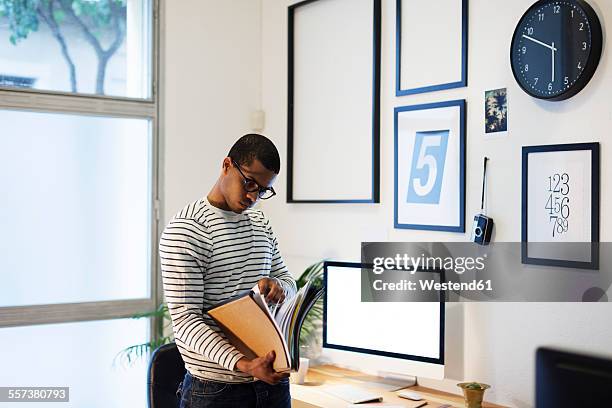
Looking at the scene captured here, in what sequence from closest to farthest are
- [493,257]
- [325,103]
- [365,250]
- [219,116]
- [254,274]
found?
[254,274], [493,257], [365,250], [325,103], [219,116]

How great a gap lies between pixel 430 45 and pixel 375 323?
1.14m

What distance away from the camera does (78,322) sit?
11.2 ft

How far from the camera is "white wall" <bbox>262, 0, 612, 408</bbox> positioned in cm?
238

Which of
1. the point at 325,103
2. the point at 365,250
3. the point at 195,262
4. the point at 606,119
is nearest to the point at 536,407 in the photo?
the point at 195,262

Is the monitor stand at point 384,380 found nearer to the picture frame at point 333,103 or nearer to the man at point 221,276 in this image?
the picture frame at point 333,103

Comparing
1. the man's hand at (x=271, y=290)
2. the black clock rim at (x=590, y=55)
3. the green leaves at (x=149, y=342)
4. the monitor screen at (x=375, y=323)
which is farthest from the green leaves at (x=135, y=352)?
the black clock rim at (x=590, y=55)

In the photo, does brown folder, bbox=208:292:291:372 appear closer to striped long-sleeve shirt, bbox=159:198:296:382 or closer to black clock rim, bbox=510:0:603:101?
striped long-sleeve shirt, bbox=159:198:296:382

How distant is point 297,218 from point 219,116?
0.68m

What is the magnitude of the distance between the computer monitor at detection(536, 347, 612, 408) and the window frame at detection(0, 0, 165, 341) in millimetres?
2710

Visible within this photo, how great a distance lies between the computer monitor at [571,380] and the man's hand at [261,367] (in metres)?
0.93

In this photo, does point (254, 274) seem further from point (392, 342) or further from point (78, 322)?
point (78, 322)

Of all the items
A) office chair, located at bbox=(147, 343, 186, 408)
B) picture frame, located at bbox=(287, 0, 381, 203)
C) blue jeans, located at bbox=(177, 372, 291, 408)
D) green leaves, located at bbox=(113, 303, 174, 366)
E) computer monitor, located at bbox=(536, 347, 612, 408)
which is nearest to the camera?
computer monitor, located at bbox=(536, 347, 612, 408)

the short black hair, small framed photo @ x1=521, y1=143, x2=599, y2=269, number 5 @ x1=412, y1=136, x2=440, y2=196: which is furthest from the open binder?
number 5 @ x1=412, y1=136, x2=440, y2=196

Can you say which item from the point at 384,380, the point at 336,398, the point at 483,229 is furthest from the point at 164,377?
the point at 483,229
